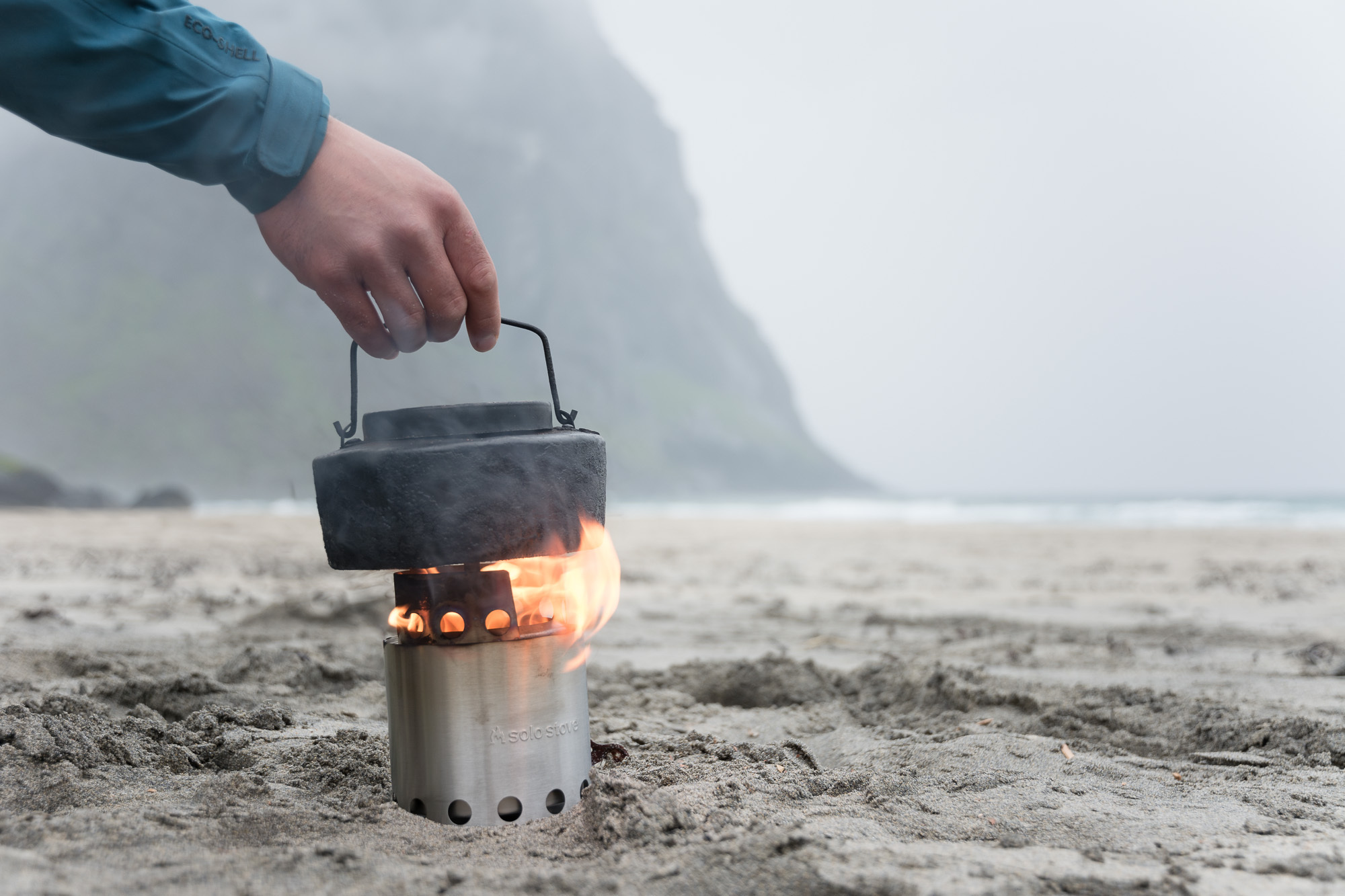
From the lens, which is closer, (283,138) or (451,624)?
(283,138)

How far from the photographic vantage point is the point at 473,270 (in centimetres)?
156

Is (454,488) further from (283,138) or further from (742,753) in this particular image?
(742,753)

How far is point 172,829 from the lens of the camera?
1537 mm

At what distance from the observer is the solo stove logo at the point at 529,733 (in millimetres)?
1710

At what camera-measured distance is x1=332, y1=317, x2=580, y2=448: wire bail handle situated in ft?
5.76

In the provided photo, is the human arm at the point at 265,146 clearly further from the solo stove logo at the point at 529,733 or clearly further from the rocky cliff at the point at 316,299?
the solo stove logo at the point at 529,733

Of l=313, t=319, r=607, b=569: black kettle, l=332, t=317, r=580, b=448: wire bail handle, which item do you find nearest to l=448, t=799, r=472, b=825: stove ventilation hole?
l=313, t=319, r=607, b=569: black kettle

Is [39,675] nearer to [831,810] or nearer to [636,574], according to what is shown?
[831,810]

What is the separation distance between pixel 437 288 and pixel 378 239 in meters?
0.13

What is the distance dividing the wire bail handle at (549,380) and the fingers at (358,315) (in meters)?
0.12

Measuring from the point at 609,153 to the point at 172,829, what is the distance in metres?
16.7

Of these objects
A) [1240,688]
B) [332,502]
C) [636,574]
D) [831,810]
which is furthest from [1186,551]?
[332,502]

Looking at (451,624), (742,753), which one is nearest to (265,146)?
(451,624)

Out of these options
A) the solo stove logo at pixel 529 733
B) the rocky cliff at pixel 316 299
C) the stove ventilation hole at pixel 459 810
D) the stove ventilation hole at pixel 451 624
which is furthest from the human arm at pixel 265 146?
the stove ventilation hole at pixel 459 810
